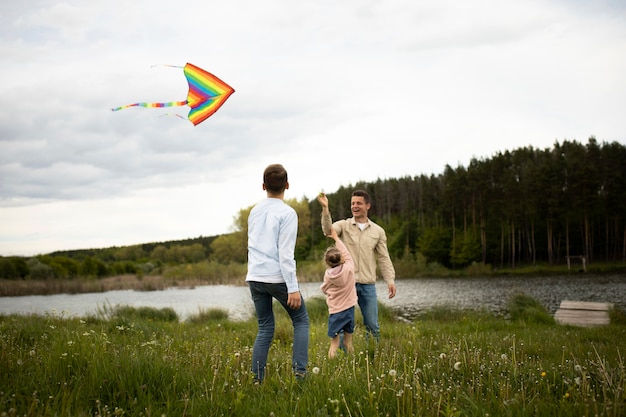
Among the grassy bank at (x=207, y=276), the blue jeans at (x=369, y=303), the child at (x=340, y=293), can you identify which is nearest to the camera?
the child at (x=340, y=293)

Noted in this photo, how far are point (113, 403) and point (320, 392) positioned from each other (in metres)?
1.55

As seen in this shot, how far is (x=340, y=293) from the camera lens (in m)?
6.16

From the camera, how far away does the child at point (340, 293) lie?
6059 millimetres

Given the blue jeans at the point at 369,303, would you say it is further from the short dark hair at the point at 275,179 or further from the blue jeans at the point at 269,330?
the short dark hair at the point at 275,179

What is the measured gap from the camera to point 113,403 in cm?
346

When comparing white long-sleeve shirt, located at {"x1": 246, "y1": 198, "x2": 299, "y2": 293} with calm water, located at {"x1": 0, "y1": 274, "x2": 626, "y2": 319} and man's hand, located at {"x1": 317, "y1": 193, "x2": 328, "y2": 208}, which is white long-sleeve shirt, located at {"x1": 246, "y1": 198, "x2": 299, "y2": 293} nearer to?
man's hand, located at {"x1": 317, "y1": 193, "x2": 328, "y2": 208}

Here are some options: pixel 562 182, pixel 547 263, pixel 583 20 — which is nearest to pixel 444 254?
pixel 547 263

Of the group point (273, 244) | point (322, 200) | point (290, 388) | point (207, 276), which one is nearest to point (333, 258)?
point (322, 200)

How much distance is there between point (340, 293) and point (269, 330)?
1.71 metres

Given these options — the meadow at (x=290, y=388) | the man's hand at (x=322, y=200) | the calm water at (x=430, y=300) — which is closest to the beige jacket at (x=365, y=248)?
the man's hand at (x=322, y=200)

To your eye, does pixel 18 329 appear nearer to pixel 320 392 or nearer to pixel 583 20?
pixel 320 392

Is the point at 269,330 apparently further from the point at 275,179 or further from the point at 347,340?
the point at 347,340

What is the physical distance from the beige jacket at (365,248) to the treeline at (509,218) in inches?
2116

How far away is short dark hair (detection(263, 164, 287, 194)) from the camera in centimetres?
476
